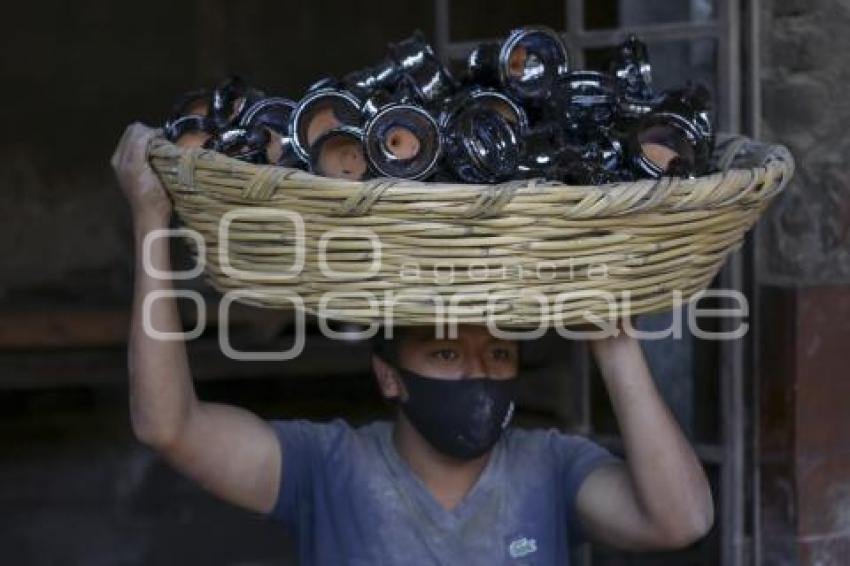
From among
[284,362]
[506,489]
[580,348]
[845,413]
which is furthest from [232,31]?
[506,489]

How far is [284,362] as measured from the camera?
716 cm

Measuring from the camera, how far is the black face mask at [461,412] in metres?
2.53

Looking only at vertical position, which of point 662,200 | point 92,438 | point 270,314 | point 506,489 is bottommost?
point 92,438

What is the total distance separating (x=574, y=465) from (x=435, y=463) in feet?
0.74

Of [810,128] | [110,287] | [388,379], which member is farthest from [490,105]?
[110,287]

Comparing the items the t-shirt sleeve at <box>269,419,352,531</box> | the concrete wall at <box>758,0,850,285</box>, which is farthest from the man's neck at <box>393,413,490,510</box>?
the concrete wall at <box>758,0,850,285</box>

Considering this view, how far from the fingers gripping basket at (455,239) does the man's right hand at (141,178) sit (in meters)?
0.08

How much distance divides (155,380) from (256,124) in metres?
0.38

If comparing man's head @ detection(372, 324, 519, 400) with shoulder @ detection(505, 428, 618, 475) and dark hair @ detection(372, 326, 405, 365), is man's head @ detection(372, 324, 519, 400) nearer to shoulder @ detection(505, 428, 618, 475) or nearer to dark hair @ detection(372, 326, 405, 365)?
dark hair @ detection(372, 326, 405, 365)

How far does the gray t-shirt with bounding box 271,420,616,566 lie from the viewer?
2.60 metres

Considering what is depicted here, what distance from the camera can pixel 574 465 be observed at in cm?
271

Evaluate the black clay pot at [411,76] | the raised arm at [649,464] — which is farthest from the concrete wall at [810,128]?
the black clay pot at [411,76]

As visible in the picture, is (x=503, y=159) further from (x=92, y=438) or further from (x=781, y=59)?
(x=92, y=438)

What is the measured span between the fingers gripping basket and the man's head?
0.34 metres
